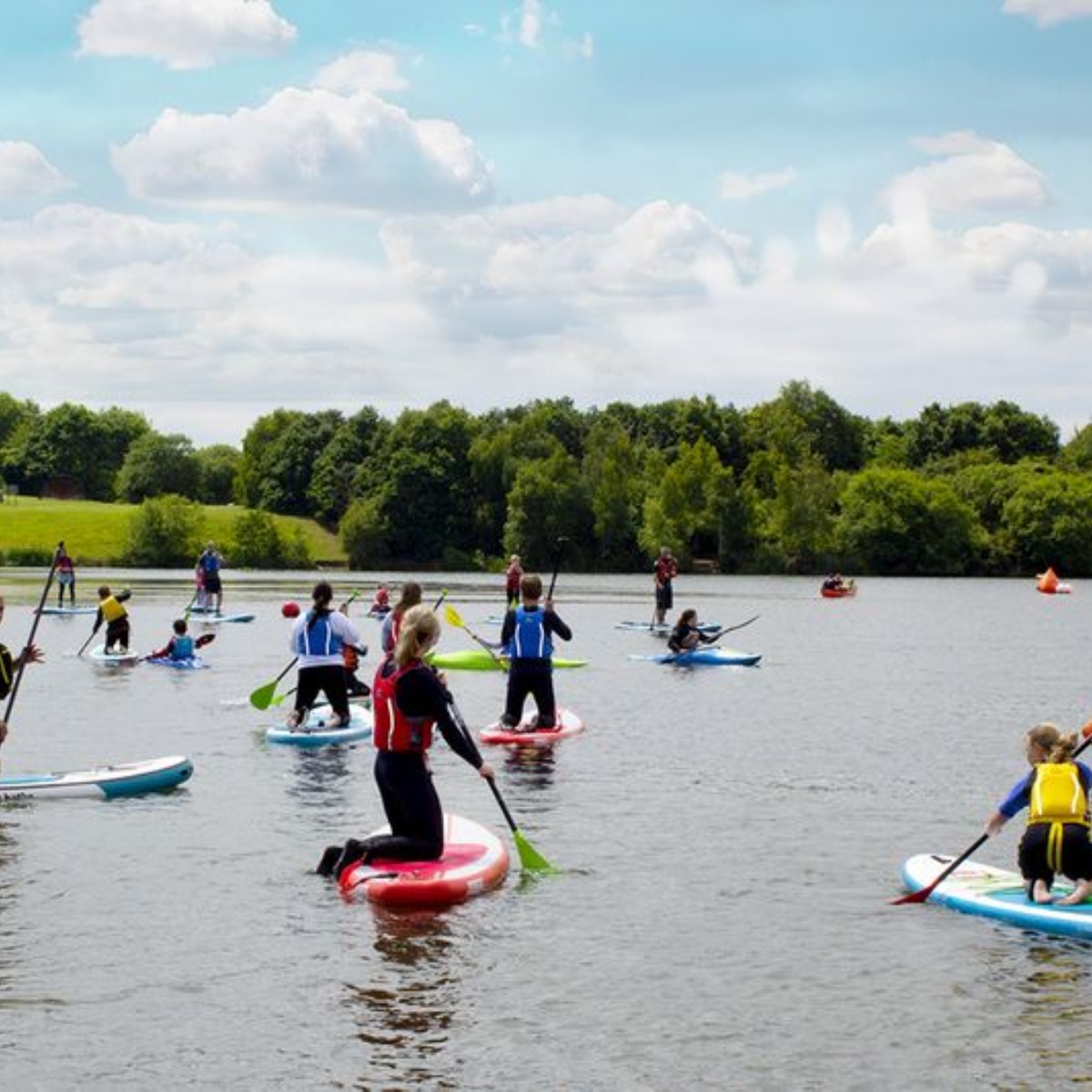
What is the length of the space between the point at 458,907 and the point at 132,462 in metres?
171

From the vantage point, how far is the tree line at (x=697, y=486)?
410ft

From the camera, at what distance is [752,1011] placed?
10.8 m

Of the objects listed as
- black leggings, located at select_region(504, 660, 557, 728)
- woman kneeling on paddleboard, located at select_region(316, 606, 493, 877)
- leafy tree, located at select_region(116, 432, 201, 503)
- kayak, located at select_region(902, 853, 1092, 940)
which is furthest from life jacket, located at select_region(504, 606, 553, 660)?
leafy tree, located at select_region(116, 432, 201, 503)

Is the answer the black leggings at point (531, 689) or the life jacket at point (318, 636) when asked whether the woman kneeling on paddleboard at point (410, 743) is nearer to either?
the life jacket at point (318, 636)

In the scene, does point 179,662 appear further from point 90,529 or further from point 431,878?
point 90,529

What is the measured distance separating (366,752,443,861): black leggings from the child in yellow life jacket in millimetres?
4001

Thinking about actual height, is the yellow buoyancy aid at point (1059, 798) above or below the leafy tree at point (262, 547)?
below

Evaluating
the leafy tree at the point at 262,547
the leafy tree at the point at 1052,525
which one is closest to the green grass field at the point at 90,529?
the leafy tree at the point at 262,547

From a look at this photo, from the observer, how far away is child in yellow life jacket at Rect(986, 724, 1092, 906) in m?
12.5

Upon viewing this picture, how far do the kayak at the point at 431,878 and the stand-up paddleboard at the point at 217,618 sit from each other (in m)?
39.1

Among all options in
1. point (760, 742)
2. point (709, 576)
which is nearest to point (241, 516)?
point (709, 576)

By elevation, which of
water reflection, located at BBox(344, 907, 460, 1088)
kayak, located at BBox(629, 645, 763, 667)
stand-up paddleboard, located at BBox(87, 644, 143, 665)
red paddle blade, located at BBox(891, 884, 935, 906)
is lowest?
water reflection, located at BBox(344, 907, 460, 1088)

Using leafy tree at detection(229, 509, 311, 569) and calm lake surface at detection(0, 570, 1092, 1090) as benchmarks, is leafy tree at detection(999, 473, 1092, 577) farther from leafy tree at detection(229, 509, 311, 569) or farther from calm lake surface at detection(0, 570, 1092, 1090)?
calm lake surface at detection(0, 570, 1092, 1090)

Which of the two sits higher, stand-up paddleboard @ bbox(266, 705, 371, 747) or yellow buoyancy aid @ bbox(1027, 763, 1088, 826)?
yellow buoyancy aid @ bbox(1027, 763, 1088, 826)
